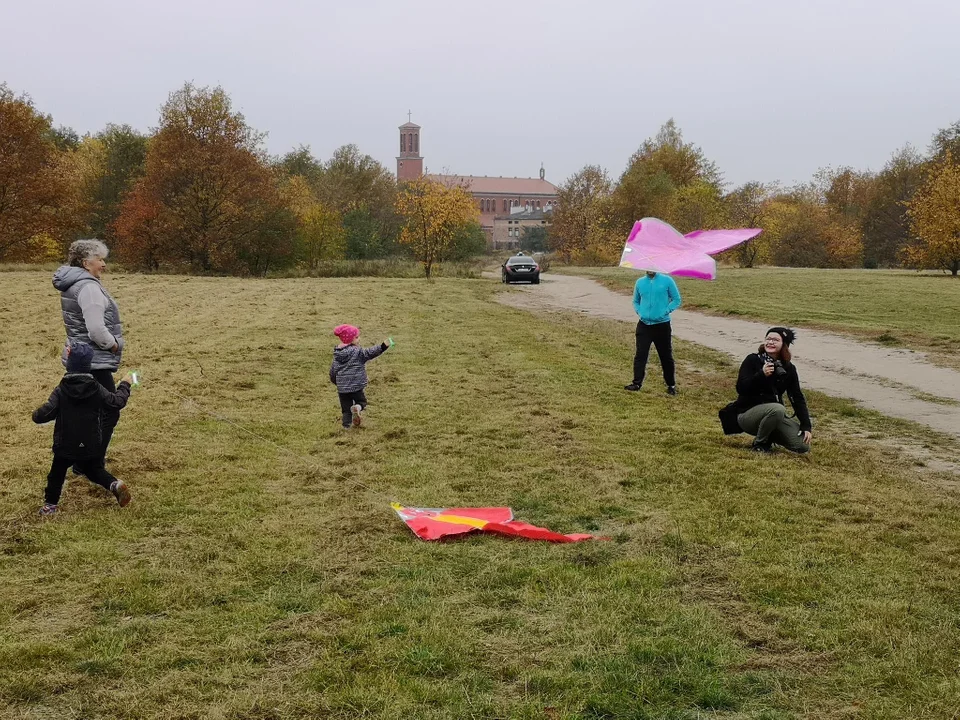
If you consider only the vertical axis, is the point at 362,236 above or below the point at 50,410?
above

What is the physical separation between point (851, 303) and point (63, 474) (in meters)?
24.8

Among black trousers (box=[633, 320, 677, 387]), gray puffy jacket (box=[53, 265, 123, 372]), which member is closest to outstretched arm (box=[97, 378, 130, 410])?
gray puffy jacket (box=[53, 265, 123, 372])

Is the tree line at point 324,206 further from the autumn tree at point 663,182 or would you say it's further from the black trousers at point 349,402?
the black trousers at point 349,402

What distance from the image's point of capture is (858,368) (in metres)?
13.5

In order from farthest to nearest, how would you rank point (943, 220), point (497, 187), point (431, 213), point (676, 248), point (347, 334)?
point (497, 187) < point (431, 213) < point (943, 220) < point (676, 248) < point (347, 334)

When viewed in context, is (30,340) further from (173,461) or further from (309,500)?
(309,500)

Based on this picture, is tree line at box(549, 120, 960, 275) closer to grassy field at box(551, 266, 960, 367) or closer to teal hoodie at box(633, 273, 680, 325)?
grassy field at box(551, 266, 960, 367)

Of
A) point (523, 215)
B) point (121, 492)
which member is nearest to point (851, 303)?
point (121, 492)

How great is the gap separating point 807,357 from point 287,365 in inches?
371

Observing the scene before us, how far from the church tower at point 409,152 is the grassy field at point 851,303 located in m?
152

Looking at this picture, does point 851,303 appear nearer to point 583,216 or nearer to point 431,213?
point 431,213

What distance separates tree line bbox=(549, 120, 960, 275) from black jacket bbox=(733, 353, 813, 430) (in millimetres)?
A: 38635

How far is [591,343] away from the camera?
16.8 metres

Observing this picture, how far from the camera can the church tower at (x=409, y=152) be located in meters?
184
